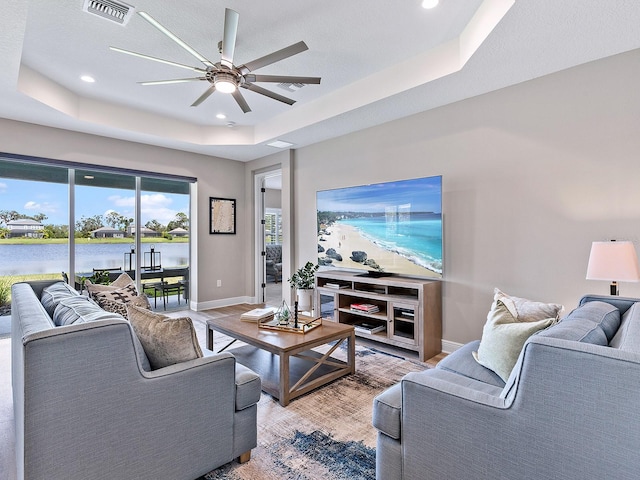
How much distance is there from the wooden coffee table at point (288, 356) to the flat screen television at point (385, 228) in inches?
45.4

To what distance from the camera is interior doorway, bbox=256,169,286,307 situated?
6.11m

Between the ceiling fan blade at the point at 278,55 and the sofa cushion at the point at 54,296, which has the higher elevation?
the ceiling fan blade at the point at 278,55

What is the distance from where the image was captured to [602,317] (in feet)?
5.02

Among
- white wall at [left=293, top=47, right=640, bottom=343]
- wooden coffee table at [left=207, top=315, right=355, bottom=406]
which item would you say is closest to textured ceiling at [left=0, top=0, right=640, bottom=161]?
white wall at [left=293, top=47, right=640, bottom=343]

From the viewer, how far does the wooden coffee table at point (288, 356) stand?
2.40 m

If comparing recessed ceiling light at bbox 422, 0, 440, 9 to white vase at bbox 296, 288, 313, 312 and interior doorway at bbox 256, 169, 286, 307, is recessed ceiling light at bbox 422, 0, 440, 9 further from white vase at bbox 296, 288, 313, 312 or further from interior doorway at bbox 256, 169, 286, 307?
interior doorway at bbox 256, 169, 286, 307

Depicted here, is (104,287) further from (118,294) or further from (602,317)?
(602,317)

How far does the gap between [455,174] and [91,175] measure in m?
4.70

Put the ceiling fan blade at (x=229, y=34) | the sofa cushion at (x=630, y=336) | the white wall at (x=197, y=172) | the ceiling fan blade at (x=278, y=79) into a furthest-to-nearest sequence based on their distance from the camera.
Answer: the white wall at (x=197, y=172)
the ceiling fan blade at (x=278, y=79)
the ceiling fan blade at (x=229, y=34)
the sofa cushion at (x=630, y=336)

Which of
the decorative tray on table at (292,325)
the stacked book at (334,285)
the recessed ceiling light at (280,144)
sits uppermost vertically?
the recessed ceiling light at (280,144)

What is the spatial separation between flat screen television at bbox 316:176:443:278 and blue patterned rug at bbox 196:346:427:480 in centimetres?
124

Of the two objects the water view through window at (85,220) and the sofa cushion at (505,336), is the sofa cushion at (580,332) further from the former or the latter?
the water view through window at (85,220)

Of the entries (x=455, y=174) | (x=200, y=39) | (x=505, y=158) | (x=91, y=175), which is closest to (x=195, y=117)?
(x=91, y=175)

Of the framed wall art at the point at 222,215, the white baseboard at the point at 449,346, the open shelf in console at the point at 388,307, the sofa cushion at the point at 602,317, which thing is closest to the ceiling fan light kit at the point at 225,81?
the open shelf in console at the point at 388,307
